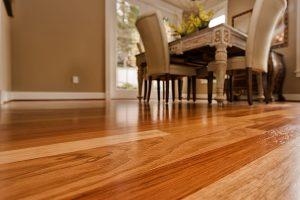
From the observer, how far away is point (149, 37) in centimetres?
229

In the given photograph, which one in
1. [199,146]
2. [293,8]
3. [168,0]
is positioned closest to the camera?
[199,146]

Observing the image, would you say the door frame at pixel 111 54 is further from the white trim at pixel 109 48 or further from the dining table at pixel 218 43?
the dining table at pixel 218 43

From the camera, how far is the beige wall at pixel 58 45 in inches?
113

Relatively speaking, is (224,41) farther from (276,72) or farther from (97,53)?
(97,53)

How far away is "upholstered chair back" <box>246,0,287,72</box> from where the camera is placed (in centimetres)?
185

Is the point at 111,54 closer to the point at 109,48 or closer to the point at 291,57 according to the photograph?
the point at 109,48

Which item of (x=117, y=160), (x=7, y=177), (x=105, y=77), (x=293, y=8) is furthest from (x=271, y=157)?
(x=293, y=8)

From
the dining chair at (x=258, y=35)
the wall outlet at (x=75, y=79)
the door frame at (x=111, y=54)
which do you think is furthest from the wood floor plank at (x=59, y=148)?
the door frame at (x=111, y=54)

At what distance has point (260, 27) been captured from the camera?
1.90m

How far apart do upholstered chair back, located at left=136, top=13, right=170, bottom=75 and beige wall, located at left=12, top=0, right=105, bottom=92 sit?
1.44 m

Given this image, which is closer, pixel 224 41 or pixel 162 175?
pixel 162 175

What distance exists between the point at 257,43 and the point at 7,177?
2126 millimetres

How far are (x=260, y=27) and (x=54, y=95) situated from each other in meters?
2.78

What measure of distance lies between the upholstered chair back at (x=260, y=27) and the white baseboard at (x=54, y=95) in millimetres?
2465
